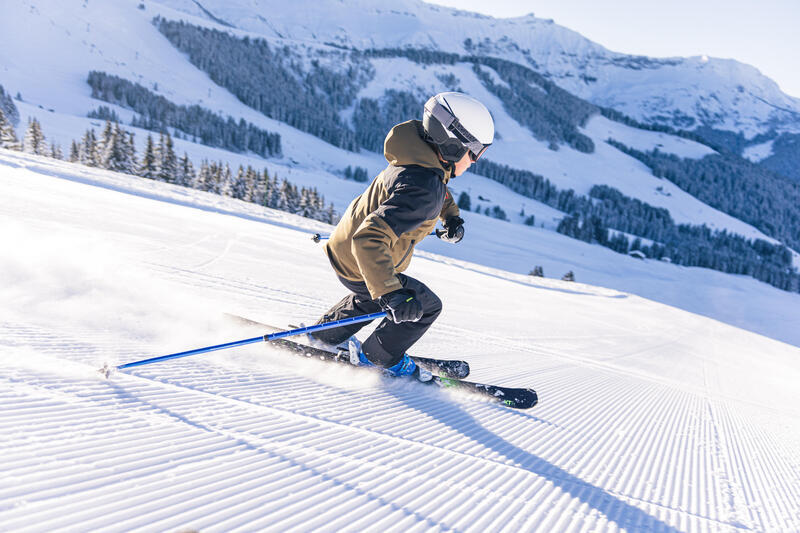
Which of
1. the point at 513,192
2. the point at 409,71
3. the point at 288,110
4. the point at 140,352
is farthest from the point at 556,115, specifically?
the point at 140,352

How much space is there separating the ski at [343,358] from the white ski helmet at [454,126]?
1.86 metres

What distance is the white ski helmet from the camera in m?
3.19

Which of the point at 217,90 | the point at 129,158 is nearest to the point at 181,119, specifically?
the point at 217,90

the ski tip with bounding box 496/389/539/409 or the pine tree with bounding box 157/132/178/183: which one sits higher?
the pine tree with bounding box 157/132/178/183

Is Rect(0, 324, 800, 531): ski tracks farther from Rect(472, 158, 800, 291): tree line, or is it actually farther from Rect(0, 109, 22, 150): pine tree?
Rect(472, 158, 800, 291): tree line

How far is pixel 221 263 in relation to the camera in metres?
7.91

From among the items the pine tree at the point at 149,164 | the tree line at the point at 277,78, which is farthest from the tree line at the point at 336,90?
the pine tree at the point at 149,164

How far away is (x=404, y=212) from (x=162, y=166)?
39821 mm

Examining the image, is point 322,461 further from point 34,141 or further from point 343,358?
point 34,141

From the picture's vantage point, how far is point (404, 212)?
2.97 metres

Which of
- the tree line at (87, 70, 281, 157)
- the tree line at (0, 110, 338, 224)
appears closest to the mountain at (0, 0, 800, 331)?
the tree line at (87, 70, 281, 157)

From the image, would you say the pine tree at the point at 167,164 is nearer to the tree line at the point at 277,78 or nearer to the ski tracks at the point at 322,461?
the ski tracks at the point at 322,461

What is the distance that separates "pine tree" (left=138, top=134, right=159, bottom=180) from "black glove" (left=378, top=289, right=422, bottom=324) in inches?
1529

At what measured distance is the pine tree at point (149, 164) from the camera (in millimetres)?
35844
